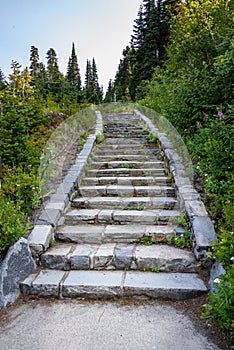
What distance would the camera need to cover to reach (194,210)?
3.57 meters

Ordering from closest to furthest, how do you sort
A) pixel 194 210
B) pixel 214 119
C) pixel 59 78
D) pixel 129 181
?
pixel 194 210 < pixel 129 181 < pixel 214 119 < pixel 59 78

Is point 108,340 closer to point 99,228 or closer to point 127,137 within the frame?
point 99,228

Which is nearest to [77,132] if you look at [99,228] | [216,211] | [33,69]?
[99,228]

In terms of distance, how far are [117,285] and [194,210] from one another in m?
1.37

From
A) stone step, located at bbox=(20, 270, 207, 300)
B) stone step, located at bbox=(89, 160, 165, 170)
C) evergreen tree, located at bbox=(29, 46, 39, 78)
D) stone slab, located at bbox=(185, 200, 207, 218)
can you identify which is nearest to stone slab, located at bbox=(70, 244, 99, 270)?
stone step, located at bbox=(20, 270, 207, 300)

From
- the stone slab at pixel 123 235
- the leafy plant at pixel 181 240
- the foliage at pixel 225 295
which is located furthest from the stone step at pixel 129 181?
the foliage at pixel 225 295

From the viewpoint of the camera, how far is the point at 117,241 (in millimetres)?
3582

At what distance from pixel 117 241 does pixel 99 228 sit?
0.33 m

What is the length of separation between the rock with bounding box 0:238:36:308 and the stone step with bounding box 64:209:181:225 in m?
1.00

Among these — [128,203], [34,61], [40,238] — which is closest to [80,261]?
[40,238]

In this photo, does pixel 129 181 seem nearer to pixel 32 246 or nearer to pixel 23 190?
pixel 23 190

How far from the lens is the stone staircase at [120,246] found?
9.29ft

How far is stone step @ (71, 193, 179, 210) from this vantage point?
13.8 feet

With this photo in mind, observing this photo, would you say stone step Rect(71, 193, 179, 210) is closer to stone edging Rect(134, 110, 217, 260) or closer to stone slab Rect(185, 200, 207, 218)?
stone edging Rect(134, 110, 217, 260)
